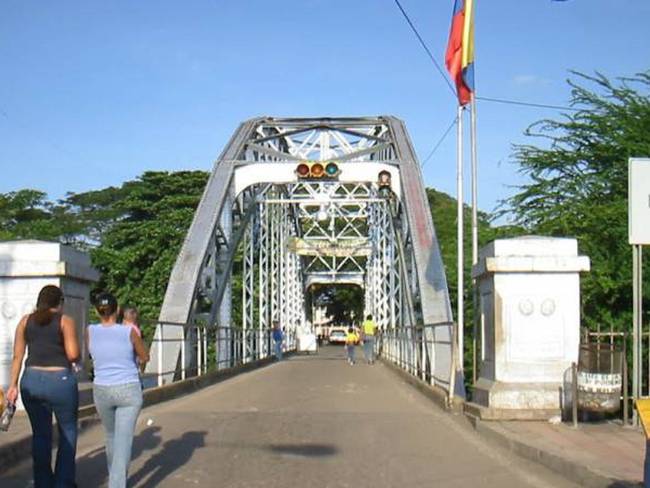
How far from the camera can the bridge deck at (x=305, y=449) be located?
306 inches

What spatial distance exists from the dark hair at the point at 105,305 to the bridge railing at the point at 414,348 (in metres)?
6.81

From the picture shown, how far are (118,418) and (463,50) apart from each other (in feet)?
31.2

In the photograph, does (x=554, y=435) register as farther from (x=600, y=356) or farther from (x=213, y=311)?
(x=213, y=311)

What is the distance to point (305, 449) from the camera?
9312 millimetres

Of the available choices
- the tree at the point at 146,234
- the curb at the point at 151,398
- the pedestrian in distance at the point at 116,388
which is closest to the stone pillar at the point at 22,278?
the curb at the point at 151,398

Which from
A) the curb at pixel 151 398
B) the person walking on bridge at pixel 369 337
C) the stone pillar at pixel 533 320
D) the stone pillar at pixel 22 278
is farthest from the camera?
the person walking on bridge at pixel 369 337

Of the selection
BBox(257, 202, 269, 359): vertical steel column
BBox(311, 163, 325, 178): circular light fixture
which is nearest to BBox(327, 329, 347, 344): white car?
BBox(257, 202, 269, 359): vertical steel column

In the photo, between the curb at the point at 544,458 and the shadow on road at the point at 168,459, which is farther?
the shadow on road at the point at 168,459

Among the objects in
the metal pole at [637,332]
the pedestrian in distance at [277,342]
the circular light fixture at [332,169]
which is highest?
the circular light fixture at [332,169]

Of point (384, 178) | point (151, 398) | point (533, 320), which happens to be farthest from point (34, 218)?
point (533, 320)

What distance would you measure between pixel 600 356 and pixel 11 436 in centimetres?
557

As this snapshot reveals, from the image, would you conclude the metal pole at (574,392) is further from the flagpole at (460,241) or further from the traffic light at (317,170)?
the traffic light at (317,170)

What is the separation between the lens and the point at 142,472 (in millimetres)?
8062

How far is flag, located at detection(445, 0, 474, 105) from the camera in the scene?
14.3 m
